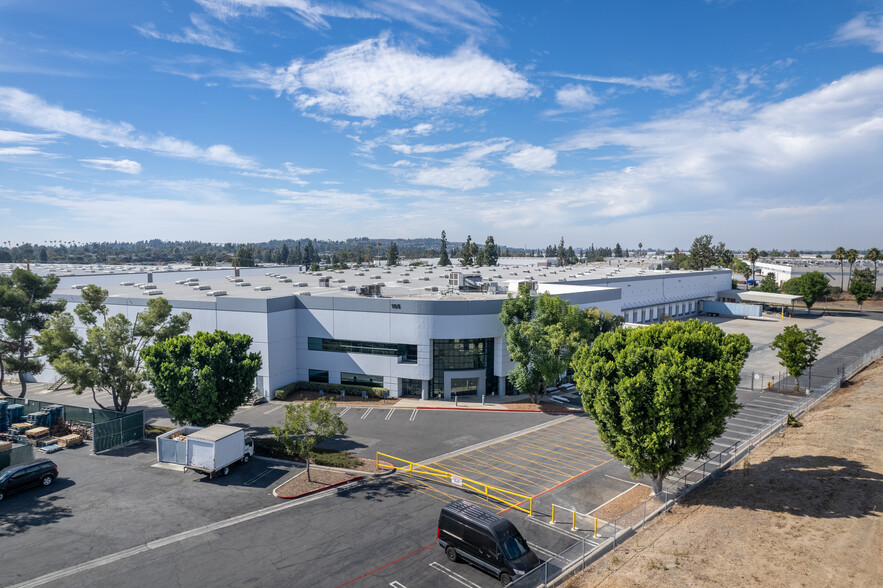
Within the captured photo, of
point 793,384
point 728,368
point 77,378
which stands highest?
point 728,368

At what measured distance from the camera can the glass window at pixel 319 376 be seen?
5016 cm

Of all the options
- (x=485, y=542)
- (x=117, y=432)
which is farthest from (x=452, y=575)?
(x=117, y=432)

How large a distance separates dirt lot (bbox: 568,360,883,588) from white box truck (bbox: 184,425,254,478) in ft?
69.5

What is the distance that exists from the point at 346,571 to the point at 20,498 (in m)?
20.8

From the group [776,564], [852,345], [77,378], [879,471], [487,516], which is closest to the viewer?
[776,564]

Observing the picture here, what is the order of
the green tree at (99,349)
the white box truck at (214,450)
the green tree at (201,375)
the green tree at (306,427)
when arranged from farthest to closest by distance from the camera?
the green tree at (99,349) → the green tree at (201,375) → the white box truck at (214,450) → the green tree at (306,427)

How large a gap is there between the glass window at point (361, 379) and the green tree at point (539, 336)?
13346 mm

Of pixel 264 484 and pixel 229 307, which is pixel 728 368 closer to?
pixel 264 484

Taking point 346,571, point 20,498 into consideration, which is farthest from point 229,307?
point 346,571

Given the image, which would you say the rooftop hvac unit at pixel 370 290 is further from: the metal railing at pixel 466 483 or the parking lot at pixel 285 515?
the metal railing at pixel 466 483

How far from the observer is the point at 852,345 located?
7206 cm

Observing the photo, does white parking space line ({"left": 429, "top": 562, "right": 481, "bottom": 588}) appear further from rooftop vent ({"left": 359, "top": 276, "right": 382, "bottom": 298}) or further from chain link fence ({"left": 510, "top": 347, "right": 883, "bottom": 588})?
rooftop vent ({"left": 359, "top": 276, "right": 382, "bottom": 298})

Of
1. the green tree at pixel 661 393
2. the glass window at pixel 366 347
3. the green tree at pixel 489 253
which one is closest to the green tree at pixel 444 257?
the green tree at pixel 489 253

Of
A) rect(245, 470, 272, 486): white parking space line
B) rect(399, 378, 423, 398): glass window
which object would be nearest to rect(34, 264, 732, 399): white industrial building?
rect(399, 378, 423, 398): glass window
